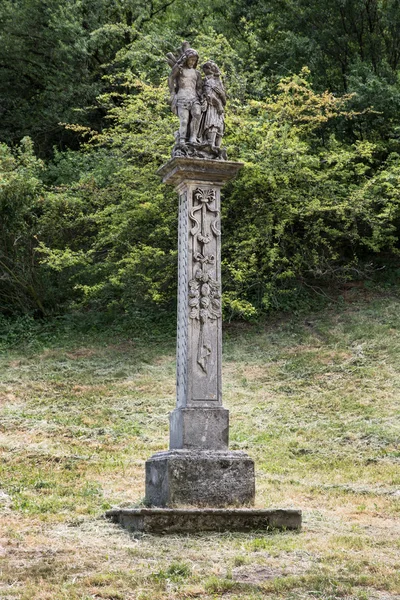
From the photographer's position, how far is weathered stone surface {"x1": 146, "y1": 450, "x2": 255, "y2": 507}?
714 cm

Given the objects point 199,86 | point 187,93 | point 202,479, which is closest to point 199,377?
point 202,479

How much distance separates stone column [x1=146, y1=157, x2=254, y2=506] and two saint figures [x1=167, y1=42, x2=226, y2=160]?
0.94 ft

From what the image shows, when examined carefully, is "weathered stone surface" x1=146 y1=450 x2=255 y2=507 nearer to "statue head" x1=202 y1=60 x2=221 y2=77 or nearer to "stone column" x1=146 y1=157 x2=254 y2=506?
"stone column" x1=146 y1=157 x2=254 y2=506

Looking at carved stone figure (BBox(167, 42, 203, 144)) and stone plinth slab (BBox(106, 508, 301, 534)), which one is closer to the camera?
stone plinth slab (BBox(106, 508, 301, 534))

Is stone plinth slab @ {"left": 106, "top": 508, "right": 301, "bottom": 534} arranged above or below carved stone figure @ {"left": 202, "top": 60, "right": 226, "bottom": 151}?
below

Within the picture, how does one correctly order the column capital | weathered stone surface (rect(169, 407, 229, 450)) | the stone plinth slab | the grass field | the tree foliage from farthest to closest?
the tree foliage
the column capital
weathered stone surface (rect(169, 407, 229, 450))
the stone plinth slab
the grass field

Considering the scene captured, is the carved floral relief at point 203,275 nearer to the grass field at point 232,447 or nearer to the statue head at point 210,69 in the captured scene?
the statue head at point 210,69

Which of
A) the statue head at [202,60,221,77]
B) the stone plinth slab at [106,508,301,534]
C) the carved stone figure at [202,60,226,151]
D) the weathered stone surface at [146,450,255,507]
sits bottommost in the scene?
the stone plinth slab at [106,508,301,534]

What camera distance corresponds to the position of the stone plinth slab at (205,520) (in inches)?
257

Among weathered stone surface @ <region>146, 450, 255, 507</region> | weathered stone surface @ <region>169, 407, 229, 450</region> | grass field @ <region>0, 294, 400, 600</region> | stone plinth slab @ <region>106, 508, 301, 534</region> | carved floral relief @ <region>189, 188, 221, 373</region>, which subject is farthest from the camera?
carved floral relief @ <region>189, 188, 221, 373</region>

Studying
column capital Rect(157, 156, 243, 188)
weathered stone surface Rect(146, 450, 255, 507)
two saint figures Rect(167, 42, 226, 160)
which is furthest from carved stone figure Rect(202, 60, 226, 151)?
weathered stone surface Rect(146, 450, 255, 507)

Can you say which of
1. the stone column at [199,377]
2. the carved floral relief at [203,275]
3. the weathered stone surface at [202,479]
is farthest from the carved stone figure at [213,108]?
the weathered stone surface at [202,479]

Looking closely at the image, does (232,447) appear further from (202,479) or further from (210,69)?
(210,69)

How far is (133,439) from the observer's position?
37.1 feet
